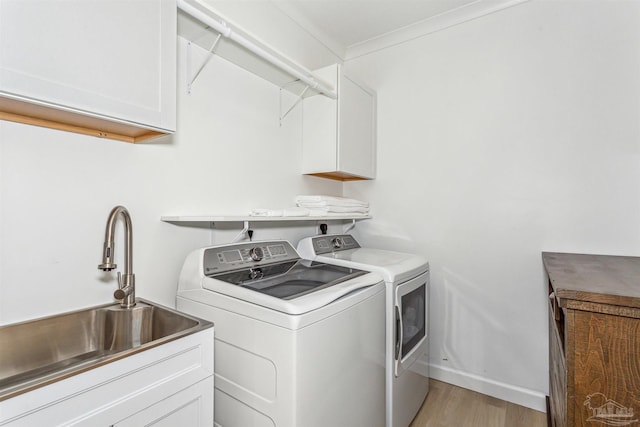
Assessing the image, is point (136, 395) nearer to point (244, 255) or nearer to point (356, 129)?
point (244, 255)

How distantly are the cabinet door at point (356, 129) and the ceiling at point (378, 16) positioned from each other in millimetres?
462

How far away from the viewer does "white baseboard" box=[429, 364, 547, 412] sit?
2.04 meters

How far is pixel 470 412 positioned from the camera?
79.0 inches

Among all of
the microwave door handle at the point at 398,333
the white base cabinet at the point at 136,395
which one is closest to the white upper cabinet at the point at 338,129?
the microwave door handle at the point at 398,333

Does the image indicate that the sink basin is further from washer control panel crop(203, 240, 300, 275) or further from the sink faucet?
washer control panel crop(203, 240, 300, 275)

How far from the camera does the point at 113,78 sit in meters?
1.05

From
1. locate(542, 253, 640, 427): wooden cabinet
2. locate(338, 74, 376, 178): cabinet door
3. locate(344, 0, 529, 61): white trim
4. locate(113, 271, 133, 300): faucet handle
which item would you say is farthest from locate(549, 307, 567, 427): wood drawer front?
locate(344, 0, 529, 61): white trim

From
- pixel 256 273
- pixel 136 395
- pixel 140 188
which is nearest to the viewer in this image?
pixel 136 395

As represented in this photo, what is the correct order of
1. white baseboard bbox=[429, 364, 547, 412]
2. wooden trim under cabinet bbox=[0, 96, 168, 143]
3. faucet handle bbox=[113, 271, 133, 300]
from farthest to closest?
1. white baseboard bbox=[429, 364, 547, 412]
2. faucet handle bbox=[113, 271, 133, 300]
3. wooden trim under cabinet bbox=[0, 96, 168, 143]

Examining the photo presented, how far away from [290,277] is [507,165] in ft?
5.34

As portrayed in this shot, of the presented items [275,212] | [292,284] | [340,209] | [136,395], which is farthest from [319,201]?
[136,395]

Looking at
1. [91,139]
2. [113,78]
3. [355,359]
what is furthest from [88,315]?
[355,359]

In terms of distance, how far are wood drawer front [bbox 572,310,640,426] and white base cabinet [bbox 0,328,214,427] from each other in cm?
123

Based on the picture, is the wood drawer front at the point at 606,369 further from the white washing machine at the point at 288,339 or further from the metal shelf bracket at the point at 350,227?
the metal shelf bracket at the point at 350,227
